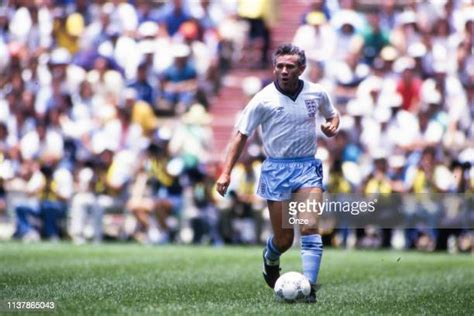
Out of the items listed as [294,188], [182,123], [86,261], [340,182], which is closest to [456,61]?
[340,182]

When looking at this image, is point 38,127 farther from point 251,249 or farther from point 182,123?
point 251,249

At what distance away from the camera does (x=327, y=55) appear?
22266 mm

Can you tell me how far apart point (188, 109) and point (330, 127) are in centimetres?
1237

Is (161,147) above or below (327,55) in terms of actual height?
below

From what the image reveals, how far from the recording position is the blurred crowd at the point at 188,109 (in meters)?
20.4

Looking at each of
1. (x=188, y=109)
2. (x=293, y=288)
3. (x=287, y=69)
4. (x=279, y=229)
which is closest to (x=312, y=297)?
(x=293, y=288)

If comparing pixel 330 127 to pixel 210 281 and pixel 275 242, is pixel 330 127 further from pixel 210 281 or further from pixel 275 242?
pixel 210 281

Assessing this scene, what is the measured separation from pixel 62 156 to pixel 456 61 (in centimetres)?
761

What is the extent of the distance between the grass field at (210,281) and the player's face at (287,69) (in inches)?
77.6

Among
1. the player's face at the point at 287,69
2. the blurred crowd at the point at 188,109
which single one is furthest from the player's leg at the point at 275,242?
the blurred crowd at the point at 188,109

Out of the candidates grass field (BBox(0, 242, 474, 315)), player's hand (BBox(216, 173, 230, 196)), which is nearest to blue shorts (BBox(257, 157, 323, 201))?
player's hand (BBox(216, 173, 230, 196))

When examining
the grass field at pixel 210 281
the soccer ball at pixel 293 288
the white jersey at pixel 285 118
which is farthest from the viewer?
the white jersey at pixel 285 118

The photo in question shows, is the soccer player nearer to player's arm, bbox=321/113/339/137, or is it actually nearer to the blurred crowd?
player's arm, bbox=321/113/339/137

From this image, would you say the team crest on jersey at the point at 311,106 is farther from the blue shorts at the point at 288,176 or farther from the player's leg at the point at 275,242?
the player's leg at the point at 275,242
